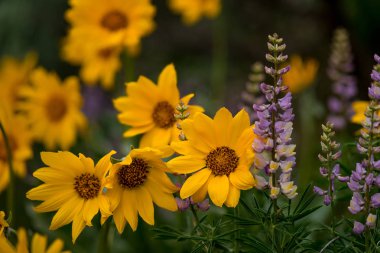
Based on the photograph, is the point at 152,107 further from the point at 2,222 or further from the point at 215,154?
the point at 2,222

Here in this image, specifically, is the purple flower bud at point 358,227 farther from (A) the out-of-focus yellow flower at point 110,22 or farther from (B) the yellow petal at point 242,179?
(A) the out-of-focus yellow flower at point 110,22

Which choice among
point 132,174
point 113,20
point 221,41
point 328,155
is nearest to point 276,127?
point 328,155

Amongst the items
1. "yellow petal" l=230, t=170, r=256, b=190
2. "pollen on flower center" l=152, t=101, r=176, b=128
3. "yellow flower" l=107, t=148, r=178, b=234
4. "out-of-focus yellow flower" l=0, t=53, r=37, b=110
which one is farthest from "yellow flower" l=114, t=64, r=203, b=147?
"out-of-focus yellow flower" l=0, t=53, r=37, b=110

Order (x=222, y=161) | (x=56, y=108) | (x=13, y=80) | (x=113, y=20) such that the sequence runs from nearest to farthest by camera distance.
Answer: (x=222, y=161), (x=113, y=20), (x=56, y=108), (x=13, y=80)

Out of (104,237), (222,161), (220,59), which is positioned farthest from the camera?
(220,59)

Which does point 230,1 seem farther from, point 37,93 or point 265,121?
point 265,121

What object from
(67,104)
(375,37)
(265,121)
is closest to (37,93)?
(67,104)

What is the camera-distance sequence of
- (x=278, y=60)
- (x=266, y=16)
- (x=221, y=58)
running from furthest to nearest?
(x=266, y=16), (x=221, y=58), (x=278, y=60)
